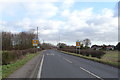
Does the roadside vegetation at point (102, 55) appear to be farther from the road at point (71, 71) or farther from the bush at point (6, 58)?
the bush at point (6, 58)

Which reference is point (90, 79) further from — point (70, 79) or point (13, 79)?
point (13, 79)

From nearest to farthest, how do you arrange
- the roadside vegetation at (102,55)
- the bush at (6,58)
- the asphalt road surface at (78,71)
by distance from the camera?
the asphalt road surface at (78,71), the bush at (6,58), the roadside vegetation at (102,55)

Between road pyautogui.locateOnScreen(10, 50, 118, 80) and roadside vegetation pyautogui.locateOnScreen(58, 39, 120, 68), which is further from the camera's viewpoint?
roadside vegetation pyautogui.locateOnScreen(58, 39, 120, 68)

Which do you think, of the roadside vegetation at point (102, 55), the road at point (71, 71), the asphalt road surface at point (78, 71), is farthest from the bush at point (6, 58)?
the roadside vegetation at point (102, 55)

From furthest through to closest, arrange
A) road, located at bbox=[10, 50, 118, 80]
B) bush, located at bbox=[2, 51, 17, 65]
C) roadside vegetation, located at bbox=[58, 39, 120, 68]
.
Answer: roadside vegetation, located at bbox=[58, 39, 120, 68], bush, located at bbox=[2, 51, 17, 65], road, located at bbox=[10, 50, 118, 80]

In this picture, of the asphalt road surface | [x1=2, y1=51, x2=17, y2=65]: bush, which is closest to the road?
the asphalt road surface

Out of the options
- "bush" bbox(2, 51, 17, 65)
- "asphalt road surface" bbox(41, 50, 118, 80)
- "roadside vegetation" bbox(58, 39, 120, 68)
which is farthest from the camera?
"roadside vegetation" bbox(58, 39, 120, 68)

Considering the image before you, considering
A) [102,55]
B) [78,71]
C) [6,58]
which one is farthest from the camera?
[102,55]

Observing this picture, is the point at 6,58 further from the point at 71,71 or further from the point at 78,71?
the point at 78,71

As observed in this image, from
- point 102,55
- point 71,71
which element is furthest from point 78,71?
point 102,55

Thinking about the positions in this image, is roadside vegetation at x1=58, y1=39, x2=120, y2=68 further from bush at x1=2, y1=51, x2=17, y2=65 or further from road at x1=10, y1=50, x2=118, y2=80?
bush at x1=2, y1=51, x2=17, y2=65

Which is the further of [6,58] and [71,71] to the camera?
[6,58]

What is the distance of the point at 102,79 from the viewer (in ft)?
29.8

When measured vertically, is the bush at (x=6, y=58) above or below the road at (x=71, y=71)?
above
